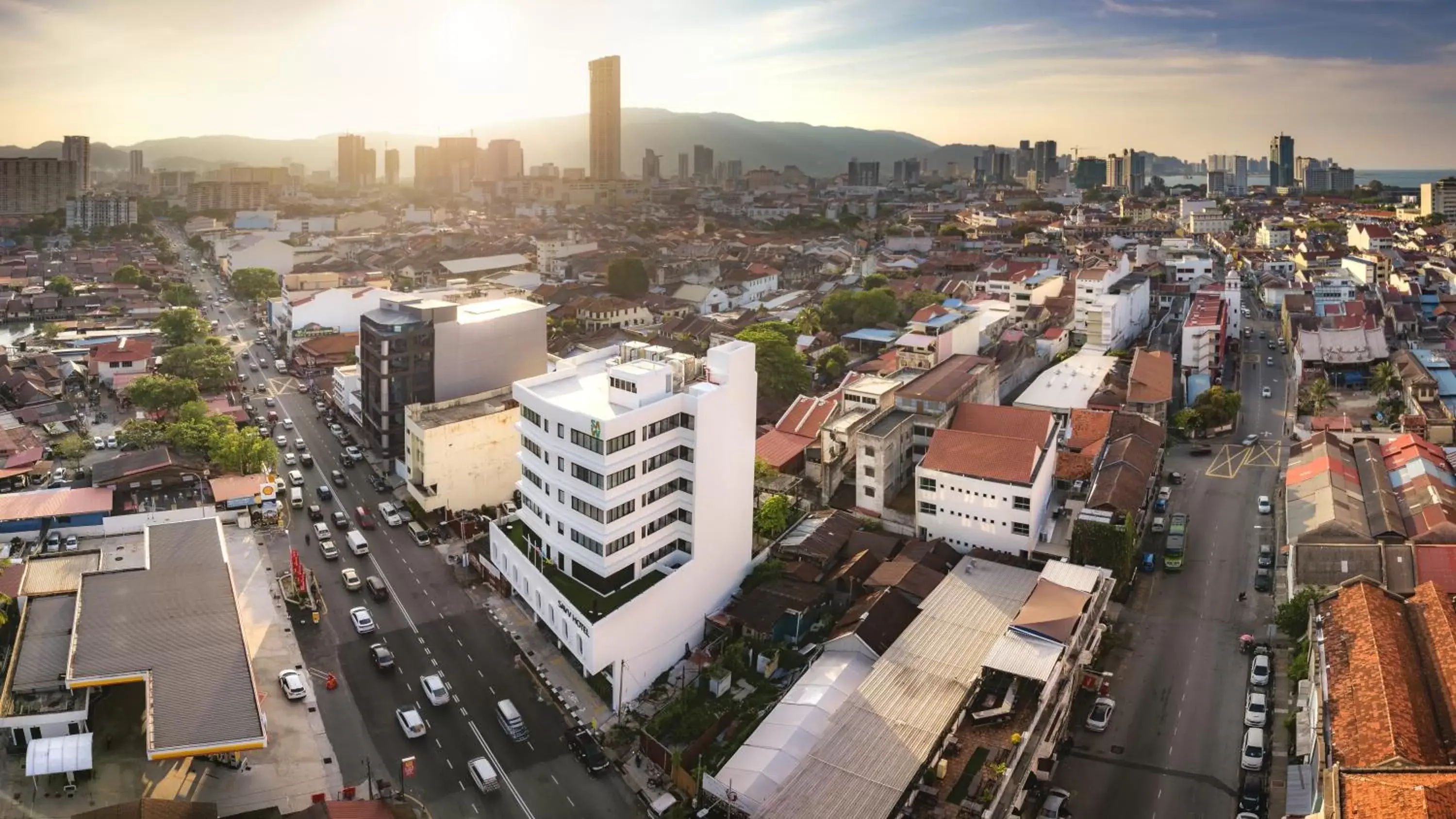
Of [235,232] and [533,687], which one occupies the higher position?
[235,232]

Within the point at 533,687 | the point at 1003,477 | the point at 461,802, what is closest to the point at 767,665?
the point at 533,687

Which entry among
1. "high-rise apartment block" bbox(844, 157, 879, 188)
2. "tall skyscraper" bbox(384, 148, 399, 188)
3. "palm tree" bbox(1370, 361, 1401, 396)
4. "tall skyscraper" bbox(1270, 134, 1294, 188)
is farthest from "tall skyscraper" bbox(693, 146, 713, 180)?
"palm tree" bbox(1370, 361, 1401, 396)

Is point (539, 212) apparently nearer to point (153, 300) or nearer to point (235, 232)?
point (235, 232)

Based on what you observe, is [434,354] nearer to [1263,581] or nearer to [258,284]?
[1263,581]

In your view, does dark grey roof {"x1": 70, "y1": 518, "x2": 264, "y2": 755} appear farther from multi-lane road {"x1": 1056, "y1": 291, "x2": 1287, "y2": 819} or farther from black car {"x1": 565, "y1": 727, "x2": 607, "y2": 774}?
multi-lane road {"x1": 1056, "y1": 291, "x2": 1287, "y2": 819}

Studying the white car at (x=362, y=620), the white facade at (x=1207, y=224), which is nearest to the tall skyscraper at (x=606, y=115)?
the white facade at (x=1207, y=224)

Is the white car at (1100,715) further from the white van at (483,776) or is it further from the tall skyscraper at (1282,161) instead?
the tall skyscraper at (1282,161)
